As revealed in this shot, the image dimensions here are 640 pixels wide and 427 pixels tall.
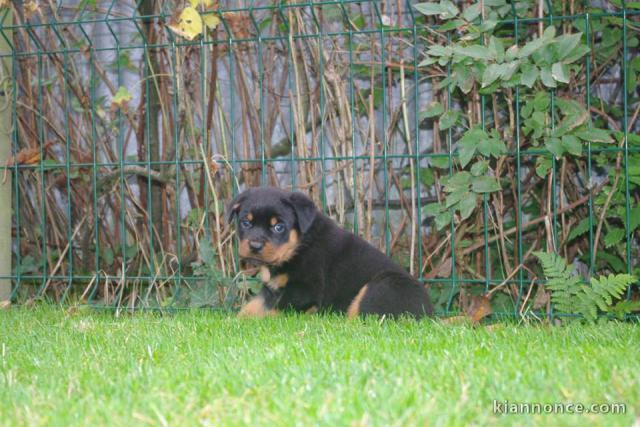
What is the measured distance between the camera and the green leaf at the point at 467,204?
4.87 metres

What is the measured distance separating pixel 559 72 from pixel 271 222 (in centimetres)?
186

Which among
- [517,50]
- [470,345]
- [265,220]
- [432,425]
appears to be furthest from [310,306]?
[432,425]

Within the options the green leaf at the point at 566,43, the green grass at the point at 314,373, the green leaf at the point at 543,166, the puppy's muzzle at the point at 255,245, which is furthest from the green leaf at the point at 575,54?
the puppy's muzzle at the point at 255,245

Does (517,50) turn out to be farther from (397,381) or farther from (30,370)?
(30,370)

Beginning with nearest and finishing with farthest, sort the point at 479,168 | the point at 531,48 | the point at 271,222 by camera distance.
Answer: the point at 531,48 → the point at 271,222 → the point at 479,168

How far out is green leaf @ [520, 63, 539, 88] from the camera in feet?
14.7

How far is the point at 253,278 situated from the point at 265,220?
3.02 ft

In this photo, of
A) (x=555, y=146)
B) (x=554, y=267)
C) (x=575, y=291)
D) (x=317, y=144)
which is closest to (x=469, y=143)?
(x=555, y=146)

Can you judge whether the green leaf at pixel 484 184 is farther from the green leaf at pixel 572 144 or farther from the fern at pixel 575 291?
the fern at pixel 575 291

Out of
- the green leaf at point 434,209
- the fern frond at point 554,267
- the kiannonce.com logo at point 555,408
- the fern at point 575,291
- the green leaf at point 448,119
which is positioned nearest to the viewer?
the kiannonce.com logo at point 555,408

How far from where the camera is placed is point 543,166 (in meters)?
5.01

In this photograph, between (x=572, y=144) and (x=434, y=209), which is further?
(x=434, y=209)

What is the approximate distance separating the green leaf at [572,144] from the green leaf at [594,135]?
4 cm

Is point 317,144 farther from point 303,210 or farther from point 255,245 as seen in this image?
point 255,245
